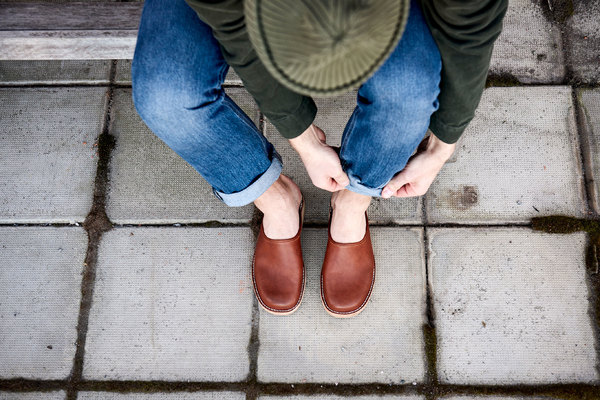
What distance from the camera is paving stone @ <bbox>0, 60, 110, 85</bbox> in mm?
1856

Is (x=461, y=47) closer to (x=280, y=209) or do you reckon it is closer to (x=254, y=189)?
(x=254, y=189)

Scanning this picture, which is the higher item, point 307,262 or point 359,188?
point 359,188

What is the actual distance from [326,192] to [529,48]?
3.64ft

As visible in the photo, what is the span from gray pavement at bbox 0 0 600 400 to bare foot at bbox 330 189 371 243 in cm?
16

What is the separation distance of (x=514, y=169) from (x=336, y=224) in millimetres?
816

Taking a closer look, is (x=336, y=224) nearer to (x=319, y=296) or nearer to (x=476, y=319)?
(x=319, y=296)

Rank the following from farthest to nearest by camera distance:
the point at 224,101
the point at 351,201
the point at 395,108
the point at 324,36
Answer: the point at 351,201
the point at 224,101
the point at 395,108
the point at 324,36

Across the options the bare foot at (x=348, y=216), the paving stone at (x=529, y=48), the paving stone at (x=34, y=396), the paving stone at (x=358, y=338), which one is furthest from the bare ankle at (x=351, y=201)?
the paving stone at (x=34, y=396)

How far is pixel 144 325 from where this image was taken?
164 cm

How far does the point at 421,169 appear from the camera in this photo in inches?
49.2

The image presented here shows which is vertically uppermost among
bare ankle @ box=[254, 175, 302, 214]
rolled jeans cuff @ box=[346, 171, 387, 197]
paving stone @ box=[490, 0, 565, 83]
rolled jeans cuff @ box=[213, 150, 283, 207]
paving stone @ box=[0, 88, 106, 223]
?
Result: paving stone @ box=[490, 0, 565, 83]

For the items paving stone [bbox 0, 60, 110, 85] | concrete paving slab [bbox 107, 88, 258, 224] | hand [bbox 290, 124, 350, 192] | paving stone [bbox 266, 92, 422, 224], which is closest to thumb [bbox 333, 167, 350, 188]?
hand [bbox 290, 124, 350, 192]

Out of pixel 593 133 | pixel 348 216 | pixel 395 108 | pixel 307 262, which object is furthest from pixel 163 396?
pixel 593 133

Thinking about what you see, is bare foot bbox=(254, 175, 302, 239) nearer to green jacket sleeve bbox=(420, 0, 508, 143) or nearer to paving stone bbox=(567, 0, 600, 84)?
green jacket sleeve bbox=(420, 0, 508, 143)
